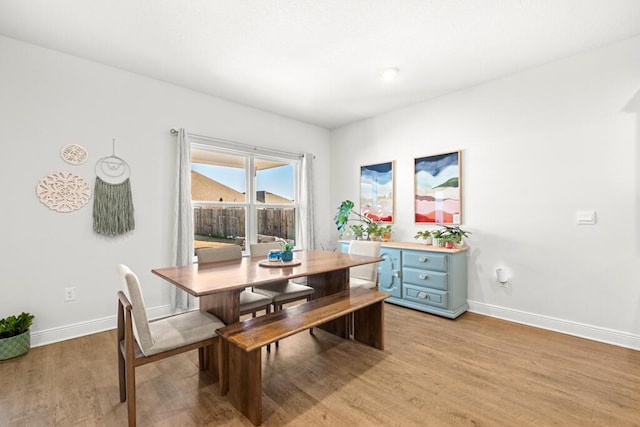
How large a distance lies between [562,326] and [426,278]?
130 cm

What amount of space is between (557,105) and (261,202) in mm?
3590

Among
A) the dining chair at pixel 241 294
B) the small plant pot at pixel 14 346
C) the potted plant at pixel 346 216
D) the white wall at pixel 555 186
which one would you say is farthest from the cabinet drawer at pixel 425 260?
the small plant pot at pixel 14 346

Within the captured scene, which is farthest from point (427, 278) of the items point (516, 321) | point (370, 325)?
point (370, 325)

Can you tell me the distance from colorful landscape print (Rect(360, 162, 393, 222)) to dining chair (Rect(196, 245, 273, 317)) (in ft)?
7.54

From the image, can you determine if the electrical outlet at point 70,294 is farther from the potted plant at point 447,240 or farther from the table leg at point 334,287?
the potted plant at point 447,240

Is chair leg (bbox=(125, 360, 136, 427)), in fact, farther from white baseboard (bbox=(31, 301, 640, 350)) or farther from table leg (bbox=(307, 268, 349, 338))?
white baseboard (bbox=(31, 301, 640, 350))

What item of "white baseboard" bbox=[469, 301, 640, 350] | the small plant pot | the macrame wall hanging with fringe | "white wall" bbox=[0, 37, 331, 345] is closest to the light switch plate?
"white baseboard" bbox=[469, 301, 640, 350]

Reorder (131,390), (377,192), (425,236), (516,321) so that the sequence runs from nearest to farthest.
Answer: (131,390) < (516,321) < (425,236) < (377,192)

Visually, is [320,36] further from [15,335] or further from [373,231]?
[15,335]

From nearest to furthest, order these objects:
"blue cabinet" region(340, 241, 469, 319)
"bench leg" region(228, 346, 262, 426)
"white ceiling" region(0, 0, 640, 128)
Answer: "bench leg" region(228, 346, 262, 426)
"white ceiling" region(0, 0, 640, 128)
"blue cabinet" region(340, 241, 469, 319)

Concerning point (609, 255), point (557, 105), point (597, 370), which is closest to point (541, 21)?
point (557, 105)

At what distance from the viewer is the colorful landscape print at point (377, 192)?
14.1 feet

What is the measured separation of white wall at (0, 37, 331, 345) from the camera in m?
2.55

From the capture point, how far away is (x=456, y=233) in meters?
3.44
